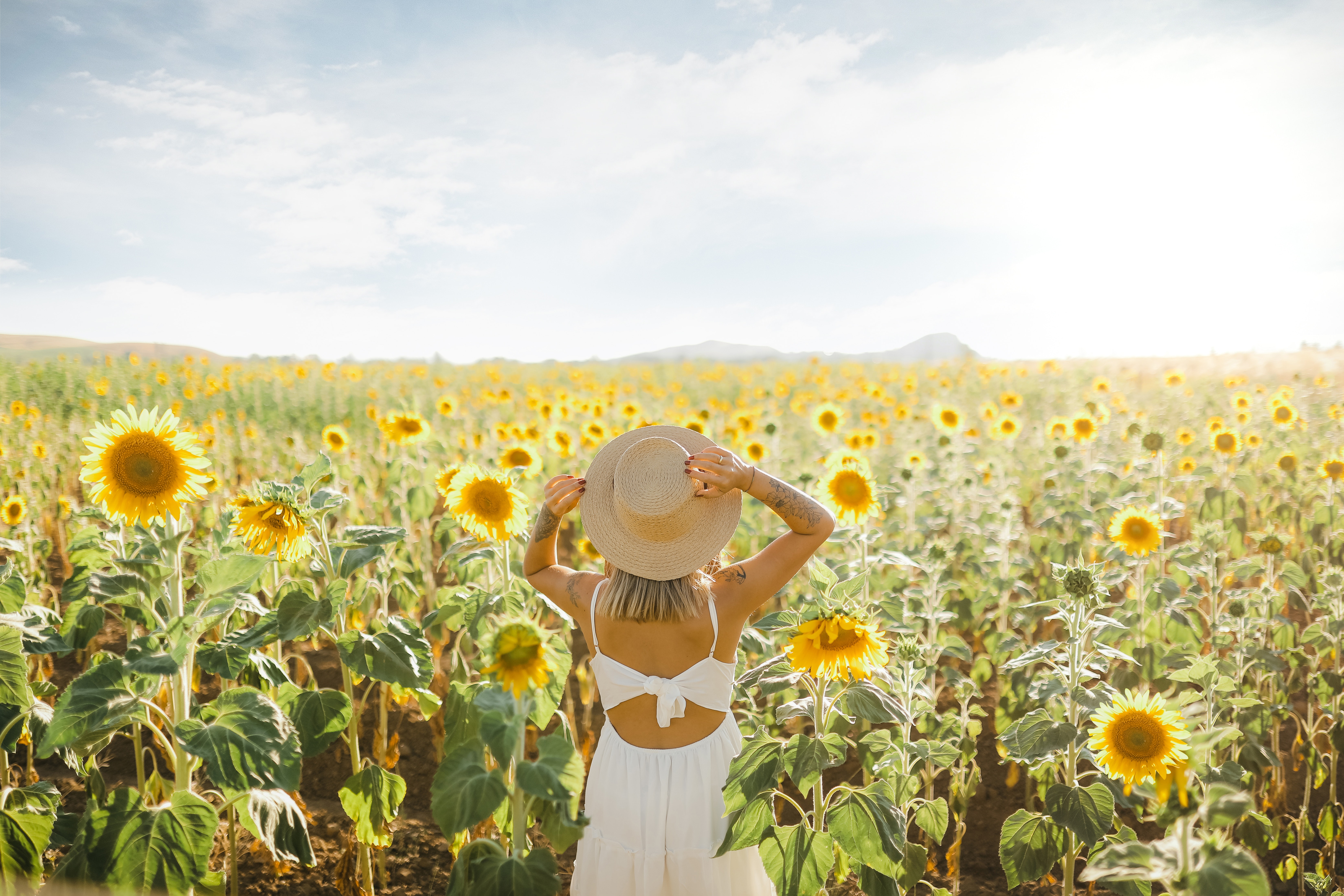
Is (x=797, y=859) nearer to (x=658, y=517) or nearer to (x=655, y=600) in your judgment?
(x=655, y=600)

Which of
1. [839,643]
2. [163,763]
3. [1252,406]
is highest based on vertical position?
[1252,406]

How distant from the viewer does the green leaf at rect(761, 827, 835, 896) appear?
2.07 m

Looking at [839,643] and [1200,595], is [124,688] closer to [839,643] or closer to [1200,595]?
[839,643]

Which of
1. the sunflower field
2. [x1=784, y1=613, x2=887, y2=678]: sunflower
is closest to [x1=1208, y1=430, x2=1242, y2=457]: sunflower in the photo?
the sunflower field

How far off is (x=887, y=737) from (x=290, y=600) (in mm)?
2067

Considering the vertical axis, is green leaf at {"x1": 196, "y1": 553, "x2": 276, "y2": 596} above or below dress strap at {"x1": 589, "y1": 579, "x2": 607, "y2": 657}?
above

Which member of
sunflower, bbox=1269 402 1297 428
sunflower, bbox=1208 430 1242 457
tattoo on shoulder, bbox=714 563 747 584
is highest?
sunflower, bbox=1269 402 1297 428

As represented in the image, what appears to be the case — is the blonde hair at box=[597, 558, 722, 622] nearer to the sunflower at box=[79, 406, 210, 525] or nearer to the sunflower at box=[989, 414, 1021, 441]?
the sunflower at box=[79, 406, 210, 525]

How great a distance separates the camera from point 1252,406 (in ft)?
28.1

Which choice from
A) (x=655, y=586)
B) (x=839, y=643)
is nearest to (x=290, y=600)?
(x=655, y=586)

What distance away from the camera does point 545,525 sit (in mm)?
2439

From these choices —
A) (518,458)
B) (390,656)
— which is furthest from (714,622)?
(518,458)

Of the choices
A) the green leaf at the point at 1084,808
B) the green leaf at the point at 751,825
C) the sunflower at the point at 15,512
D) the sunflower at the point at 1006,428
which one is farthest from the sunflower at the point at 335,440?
the sunflower at the point at 1006,428

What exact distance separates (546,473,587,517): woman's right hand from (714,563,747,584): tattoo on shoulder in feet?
1.64
